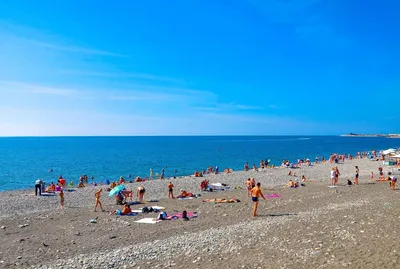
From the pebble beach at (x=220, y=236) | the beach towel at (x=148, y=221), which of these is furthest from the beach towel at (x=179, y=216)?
the beach towel at (x=148, y=221)

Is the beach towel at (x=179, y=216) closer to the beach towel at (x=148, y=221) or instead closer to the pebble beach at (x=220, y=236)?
the pebble beach at (x=220, y=236)

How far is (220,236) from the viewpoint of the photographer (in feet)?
45.1

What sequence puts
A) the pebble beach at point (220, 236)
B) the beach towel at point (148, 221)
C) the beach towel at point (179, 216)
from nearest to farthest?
1. the pebble beach at point (220, 236)
2. the beach towel at point (148, 221)
3. the beach towel at point (179, 216)

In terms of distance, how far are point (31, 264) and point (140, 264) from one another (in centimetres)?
404

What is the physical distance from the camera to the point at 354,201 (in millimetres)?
21031

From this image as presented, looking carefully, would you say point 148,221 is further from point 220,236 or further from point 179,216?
point 220,236

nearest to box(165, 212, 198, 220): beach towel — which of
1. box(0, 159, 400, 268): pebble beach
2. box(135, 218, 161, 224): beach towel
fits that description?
box(0, 159, 400, 268): pebble beach

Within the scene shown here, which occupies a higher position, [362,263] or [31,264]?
[362,263]

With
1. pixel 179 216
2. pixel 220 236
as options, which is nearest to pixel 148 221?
pixel 179 216

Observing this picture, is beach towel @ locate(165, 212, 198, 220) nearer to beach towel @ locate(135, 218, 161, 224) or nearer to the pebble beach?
the pebble beach

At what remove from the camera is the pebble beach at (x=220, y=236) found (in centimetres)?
1093

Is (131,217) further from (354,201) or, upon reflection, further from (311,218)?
(354,201)

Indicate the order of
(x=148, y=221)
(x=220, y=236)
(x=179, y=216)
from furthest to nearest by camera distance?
(x=179, y=216)
(x=148, y=221)
(x=220, y=236)

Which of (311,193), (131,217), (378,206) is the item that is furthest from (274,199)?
(131,217)
